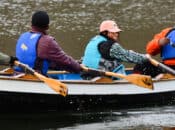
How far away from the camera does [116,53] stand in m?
10.1

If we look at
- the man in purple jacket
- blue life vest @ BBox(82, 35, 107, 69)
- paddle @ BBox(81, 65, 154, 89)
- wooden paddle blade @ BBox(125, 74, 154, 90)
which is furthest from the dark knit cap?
wooden paddle blade @ BBox(125, 74, 154, 90)

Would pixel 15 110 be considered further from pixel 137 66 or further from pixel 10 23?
pixel 10 23

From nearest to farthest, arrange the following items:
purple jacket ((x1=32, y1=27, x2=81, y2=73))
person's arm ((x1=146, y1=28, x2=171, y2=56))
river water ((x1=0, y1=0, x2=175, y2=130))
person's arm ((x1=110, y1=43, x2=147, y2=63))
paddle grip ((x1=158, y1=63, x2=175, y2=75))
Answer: purple jacket ((x1=32, y1=27, x2=81, y2=73)) → river water ((x1=0, y1=0, x2=175, y2=130)) → person's arm ((x1=110, y1=43, x2=147, y2=63)) → paddle grip ((x1=158, y1=63, x2=175, y2=75)) → person's arm ((x1=146, y1=28, x2=171, y2=56))

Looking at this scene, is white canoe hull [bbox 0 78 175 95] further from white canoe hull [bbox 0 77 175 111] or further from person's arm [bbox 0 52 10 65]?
person's arm [bbox 0 52 10 65]

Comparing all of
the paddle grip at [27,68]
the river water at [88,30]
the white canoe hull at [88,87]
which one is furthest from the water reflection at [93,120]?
the paddle grip at [27,68]

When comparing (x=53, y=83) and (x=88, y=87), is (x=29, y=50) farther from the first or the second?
(x=88, y=87)

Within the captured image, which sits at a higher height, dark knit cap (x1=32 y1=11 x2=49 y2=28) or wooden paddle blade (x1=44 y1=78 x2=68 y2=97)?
dark knit cap (x1=32 y1=11 x2=49 y2=28)

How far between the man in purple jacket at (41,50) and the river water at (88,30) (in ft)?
2.85

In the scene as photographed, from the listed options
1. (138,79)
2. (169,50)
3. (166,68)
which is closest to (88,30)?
(169,50)

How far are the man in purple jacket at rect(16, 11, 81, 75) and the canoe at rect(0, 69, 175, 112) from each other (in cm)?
31

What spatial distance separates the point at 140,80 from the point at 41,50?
1768mm

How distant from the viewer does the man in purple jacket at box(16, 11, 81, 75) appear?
948 cm

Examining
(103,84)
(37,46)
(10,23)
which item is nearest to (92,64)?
(103,84)

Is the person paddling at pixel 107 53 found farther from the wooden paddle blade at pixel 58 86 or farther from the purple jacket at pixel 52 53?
the wooden paddle blade at pixel 58 86
